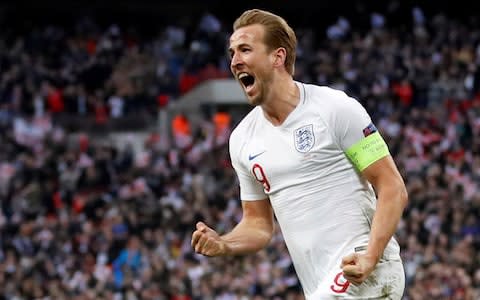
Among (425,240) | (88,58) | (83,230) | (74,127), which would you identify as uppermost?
(88,58)

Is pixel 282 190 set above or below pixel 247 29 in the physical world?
below

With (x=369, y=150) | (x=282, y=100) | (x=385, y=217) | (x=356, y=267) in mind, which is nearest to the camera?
(x=356, y=267)

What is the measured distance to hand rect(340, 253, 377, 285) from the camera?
4.54 meters

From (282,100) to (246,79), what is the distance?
0.20 meters

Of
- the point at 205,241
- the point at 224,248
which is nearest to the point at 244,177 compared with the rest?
the point at 224,248

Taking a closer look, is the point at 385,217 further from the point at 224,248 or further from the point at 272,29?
the point at 272,29

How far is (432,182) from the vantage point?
1664 cm

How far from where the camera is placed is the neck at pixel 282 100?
16.4 ft

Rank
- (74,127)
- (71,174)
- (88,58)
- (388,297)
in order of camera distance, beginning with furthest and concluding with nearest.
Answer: (88,58) → (74,127) → (71,174) → (388,297)

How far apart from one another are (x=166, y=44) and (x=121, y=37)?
131 centimetres

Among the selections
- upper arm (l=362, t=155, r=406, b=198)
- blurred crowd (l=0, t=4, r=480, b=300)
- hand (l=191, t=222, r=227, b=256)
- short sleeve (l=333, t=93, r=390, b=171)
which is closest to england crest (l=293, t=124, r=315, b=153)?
short sleeve (l=333, t=93, r=390, b=171)

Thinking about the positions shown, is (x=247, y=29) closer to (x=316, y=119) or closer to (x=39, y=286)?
(x=316, y=119)

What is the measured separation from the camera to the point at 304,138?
16.1 feet

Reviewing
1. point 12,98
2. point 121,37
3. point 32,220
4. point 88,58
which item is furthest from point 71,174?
point 121,37
